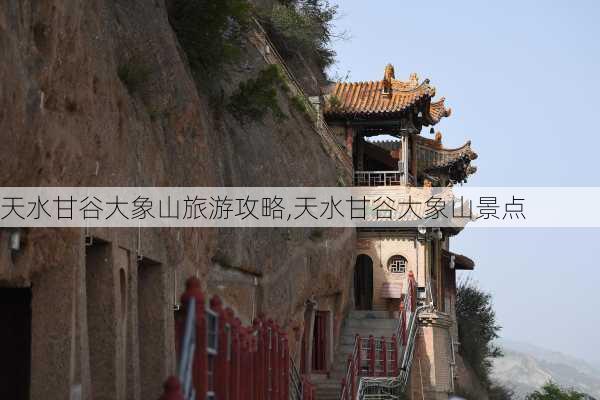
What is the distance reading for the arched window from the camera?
110ft

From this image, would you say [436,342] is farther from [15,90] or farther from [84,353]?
[15,90]

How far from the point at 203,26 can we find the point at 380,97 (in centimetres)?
1627

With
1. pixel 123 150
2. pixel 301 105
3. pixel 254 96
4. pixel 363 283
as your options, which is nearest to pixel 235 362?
pixel 123 150

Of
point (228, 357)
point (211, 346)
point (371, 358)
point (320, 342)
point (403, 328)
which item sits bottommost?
point (371, 358)

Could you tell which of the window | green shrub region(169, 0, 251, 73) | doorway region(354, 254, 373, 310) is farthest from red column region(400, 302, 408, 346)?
the window

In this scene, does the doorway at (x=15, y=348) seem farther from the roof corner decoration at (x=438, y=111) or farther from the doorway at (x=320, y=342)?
the roof corner decoration at (x=438, y=111)

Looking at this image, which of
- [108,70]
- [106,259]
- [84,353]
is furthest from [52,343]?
[108,70]

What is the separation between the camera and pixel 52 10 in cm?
1166

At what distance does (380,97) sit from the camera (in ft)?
119

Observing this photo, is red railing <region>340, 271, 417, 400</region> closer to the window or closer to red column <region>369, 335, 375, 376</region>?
red column <region>369, 335, 375, 376</region>

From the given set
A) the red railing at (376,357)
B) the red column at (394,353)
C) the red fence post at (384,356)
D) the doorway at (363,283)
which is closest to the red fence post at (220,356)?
the red railing at (376,357)

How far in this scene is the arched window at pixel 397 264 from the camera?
1324 inches

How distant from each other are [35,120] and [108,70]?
9.69 ft

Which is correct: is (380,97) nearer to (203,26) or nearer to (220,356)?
(203,26)
